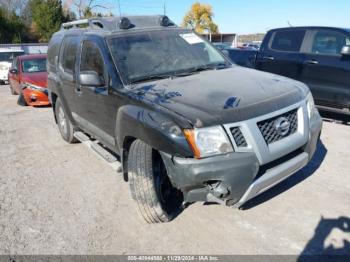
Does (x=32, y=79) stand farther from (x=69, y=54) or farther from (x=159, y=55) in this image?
(x=159, y=55)

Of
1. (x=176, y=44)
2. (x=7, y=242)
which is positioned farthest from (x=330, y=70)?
(x=7, y=242)

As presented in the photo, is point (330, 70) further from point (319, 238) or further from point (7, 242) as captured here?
point (7, 242)

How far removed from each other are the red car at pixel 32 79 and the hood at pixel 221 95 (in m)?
7.23

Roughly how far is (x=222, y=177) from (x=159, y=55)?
75.5 inches

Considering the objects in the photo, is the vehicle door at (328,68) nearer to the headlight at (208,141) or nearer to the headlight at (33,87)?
the headlight at (208,141)

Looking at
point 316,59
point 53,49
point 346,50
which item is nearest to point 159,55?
point 53,49

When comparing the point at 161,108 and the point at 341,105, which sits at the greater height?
the point at 161,108

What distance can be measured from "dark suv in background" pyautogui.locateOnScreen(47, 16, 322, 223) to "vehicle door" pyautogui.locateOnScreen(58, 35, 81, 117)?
227mm

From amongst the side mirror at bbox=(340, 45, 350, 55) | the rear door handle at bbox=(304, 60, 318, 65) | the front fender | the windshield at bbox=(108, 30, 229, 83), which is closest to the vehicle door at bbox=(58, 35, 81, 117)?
the windshield at bbox=(108, 30, 229, 83)

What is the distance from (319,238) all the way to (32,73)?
994cm

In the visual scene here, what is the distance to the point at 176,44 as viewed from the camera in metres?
4.36

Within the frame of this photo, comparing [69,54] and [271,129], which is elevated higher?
[69,54]

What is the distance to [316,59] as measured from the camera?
6613mm

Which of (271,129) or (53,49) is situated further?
(53,49)
